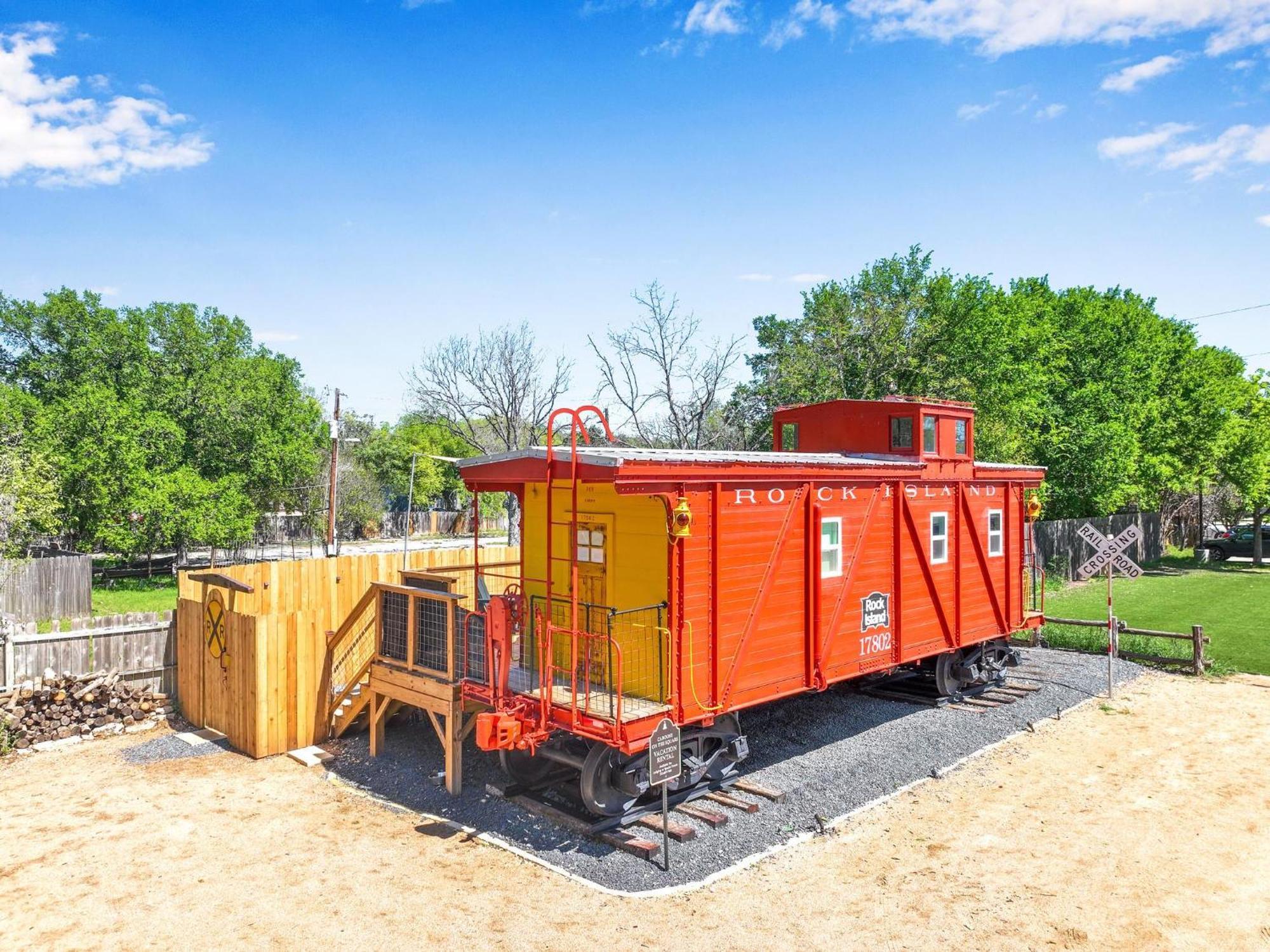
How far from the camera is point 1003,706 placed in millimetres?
14664

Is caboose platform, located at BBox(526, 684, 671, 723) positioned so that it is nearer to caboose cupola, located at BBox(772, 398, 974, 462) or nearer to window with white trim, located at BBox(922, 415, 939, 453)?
caboose cupola, located at BBox(772, 398, 974, 462)

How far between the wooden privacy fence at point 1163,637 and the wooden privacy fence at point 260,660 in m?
13.1

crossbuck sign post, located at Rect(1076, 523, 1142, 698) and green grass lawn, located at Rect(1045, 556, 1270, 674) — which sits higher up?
crossbuck sign post, located at Rect(1076, 523, 1142, 698)

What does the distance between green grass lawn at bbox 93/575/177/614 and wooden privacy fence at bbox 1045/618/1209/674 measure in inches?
923

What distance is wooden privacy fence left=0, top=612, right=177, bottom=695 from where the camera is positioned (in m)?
13.5

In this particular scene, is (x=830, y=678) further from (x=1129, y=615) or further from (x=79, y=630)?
(x=1129, y=615)

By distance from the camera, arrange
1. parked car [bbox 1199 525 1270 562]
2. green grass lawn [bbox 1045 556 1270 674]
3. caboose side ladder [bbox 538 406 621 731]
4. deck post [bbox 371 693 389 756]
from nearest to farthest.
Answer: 1. caboose side ladder [bbox 538 406 621 731]
2. deck post [bbox 371 693 389 756]
3. green grass lawn [bbox 1045 556 1270 674]
4. parked car [bbox 1199 525 1270 562]

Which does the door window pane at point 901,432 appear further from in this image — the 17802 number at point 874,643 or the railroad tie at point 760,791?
the railroad tie at point 760,791

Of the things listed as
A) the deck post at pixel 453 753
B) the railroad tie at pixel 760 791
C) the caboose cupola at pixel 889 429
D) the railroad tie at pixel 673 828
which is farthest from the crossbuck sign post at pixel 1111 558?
the deck post at pixel 453 753

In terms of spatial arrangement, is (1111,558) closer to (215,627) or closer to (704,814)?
(704,814)

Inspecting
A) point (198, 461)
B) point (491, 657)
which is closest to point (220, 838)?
point (491, 657)

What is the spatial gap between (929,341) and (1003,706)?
Answer: 21.2 meters

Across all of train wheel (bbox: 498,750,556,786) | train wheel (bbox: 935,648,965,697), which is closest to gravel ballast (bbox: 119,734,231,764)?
train wheel (bbox: 498,750,556,786)

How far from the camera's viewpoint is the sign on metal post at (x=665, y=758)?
335 inches
